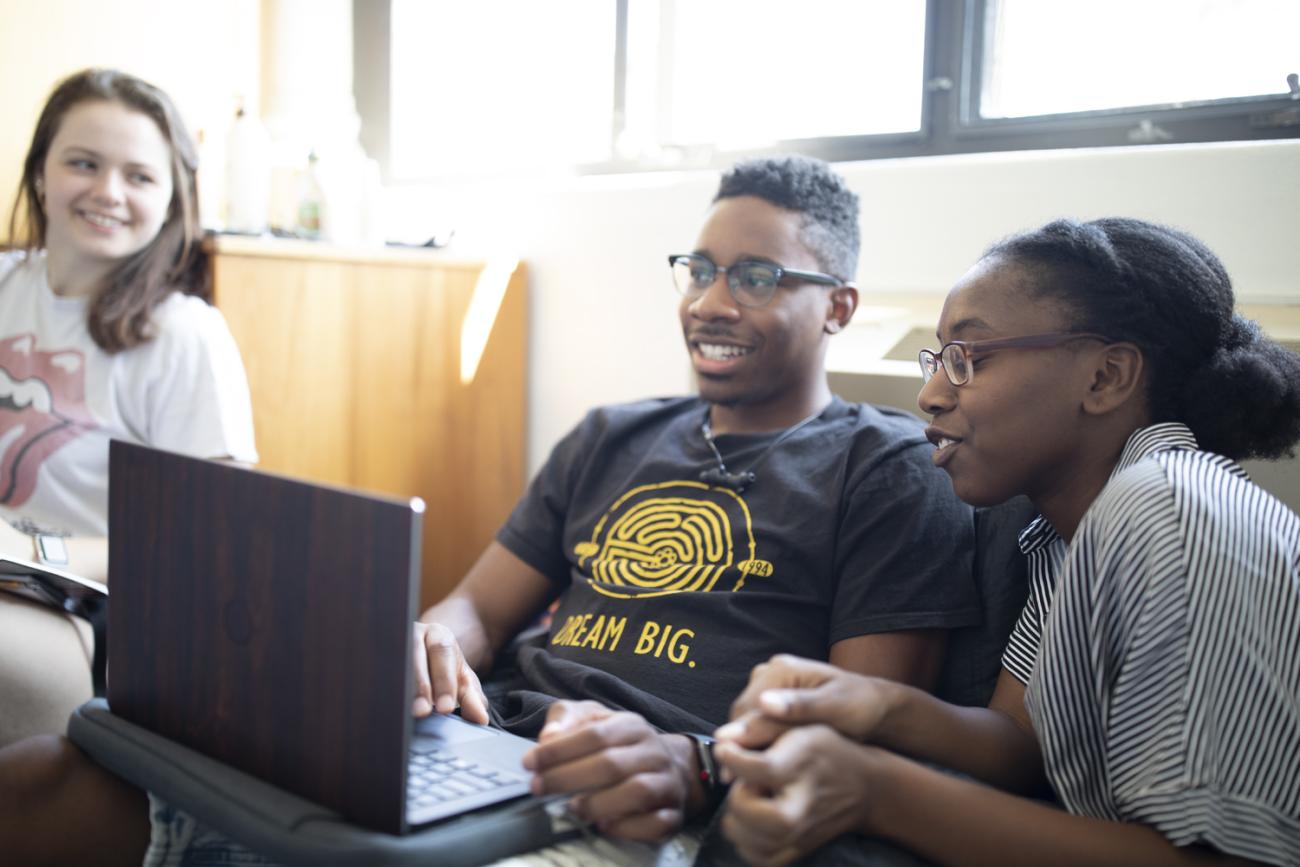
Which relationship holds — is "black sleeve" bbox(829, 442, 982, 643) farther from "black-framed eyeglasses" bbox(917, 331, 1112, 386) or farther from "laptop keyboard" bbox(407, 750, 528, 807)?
"laptop keyboard" bbox(407, 750, 528, 807)

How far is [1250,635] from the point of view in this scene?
83 centimetres

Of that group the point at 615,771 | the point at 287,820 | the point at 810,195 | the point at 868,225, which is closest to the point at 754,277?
the point at 810,195

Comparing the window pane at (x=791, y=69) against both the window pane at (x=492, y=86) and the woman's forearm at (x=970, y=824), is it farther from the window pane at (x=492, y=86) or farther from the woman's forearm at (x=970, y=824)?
the woman's forearm at (x=970, y=824)

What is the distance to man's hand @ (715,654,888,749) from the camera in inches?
34.5

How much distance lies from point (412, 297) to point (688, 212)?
2.07ft

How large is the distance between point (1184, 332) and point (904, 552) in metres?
0.35

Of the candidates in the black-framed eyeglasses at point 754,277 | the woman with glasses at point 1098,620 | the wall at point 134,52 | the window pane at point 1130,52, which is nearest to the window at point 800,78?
the window pane at point 1130,52

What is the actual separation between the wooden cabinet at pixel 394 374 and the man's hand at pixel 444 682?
0.99 metres

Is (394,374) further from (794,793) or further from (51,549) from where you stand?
(794,793)

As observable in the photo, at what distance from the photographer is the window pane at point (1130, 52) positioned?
1.71m

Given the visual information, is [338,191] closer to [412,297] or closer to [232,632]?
[412,297]

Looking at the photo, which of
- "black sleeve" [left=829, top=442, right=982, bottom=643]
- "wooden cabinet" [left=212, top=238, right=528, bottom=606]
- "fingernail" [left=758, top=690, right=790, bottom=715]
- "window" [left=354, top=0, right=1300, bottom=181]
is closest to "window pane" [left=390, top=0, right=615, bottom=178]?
"window" [left=354, top=0, right=1300, bottom=181]

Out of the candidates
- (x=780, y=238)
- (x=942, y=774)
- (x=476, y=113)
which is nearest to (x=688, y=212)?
(x=780, y=238)

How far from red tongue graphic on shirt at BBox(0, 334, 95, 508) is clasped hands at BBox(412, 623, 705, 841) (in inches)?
44.3
